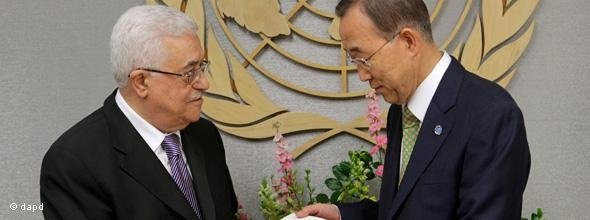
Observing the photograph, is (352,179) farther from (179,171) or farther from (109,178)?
(109,178)

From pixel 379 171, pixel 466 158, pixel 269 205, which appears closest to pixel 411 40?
pixel 466 158

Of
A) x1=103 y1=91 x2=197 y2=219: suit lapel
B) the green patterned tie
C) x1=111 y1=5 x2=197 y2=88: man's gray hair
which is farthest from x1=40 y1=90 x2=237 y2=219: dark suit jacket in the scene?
the green patterned tie

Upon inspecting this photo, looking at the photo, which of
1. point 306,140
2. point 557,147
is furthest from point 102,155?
point 557,147

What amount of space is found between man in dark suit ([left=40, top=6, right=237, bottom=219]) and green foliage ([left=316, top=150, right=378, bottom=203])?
0.68 meters

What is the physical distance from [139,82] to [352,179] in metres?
0.99

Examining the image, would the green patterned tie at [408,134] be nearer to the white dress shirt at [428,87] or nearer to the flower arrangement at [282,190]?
the white dress shirt at [428,87]

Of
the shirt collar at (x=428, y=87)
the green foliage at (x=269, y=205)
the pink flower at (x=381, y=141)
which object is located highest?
the shirt collar at (x=428, y=87)

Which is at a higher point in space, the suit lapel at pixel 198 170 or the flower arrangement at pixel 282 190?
the suit lapel at pixel 198 170

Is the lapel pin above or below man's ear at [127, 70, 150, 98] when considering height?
above

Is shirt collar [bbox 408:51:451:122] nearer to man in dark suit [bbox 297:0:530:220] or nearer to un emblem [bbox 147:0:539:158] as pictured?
man in dark suit [bbox 297:0:530:220]

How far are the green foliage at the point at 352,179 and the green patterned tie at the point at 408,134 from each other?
0.69 meters

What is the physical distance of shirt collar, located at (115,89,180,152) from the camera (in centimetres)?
203

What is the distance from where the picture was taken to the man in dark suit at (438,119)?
1.67 m

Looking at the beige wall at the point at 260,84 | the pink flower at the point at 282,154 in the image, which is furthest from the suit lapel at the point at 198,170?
the beige wall at the point at 260,84
